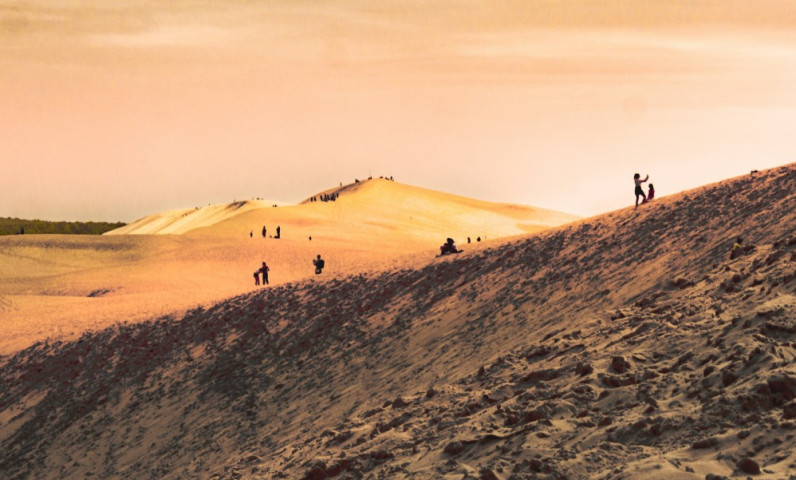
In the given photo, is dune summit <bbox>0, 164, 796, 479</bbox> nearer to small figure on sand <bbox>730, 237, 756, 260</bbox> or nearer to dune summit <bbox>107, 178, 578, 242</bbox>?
small figure on sand <bbox>730, 237, 756, 260</bbox>

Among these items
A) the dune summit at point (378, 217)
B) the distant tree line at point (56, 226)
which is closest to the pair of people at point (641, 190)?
the dune summit at point (378, 217)

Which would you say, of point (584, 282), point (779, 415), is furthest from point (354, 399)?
point (779, 415)

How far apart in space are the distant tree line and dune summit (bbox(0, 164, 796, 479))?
491 feet

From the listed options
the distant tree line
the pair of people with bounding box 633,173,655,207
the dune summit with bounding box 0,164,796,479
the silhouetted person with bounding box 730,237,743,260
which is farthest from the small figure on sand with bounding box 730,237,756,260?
the distant tree line


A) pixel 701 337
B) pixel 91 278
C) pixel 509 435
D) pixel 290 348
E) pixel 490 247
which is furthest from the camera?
pixel 91 278

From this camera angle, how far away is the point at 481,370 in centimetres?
1491

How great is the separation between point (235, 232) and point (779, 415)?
64.7m

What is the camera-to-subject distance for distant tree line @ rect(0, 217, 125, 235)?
557 feet

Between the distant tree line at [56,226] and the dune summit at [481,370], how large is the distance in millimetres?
149652

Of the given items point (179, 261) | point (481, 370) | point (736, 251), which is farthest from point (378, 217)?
point (481, 370)

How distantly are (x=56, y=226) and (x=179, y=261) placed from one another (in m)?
137

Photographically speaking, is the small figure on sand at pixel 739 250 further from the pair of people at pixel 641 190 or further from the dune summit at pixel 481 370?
the pair of people at pixel 641 190

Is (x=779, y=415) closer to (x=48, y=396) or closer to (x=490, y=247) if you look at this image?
(x=490, y=247)

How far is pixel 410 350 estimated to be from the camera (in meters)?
20.8
